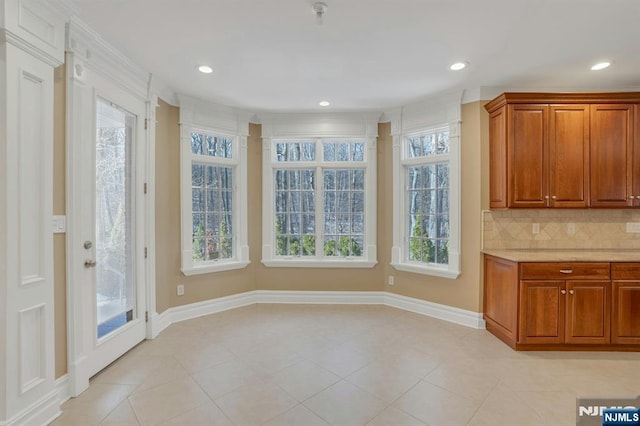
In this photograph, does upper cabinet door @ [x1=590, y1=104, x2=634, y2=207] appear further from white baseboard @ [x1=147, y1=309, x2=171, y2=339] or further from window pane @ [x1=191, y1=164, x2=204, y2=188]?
white baseboard @ [x1=147, y1=309, x2=171, y2=339]

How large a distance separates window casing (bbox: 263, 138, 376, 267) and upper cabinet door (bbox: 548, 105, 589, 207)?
2089 millimetres

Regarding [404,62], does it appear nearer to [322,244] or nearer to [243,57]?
[243,57]

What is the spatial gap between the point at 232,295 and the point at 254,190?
4.66ft

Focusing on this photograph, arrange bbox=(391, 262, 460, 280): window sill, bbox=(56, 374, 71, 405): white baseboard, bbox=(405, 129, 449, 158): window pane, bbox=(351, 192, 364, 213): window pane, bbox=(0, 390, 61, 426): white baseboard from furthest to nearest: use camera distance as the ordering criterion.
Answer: bbox=(351, 192, 364, 213): window pane, bbox=(405, 129, 449, 158): window pane, bbox=(391, 262, 460, 280): window sill, bbox=(56, 374, 71, 405): white baseboard, bbox=(0, 390, 61, 426): white baseboard

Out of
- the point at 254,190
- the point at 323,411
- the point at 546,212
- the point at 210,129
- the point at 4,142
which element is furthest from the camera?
the point at 254,190

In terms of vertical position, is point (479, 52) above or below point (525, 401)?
above

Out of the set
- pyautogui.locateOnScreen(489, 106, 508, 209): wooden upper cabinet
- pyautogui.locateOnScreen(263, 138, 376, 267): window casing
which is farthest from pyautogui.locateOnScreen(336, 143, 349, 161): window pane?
pyautogui.locateOnScreen(489, 106, 508, 209): wooden upper cabinet

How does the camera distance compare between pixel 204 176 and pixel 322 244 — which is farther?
pixel 322 244

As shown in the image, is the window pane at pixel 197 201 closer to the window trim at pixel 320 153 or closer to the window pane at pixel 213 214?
the window pane at pixel 213 214

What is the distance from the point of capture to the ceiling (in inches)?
86.3

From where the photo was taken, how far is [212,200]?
425 cm

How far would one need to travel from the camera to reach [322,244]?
181 inches

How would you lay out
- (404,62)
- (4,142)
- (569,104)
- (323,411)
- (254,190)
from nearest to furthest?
(4,142) → (323,411) → (404,62) → (569,104) → (254,190)

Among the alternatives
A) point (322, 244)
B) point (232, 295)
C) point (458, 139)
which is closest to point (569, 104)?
point (458, 139)
